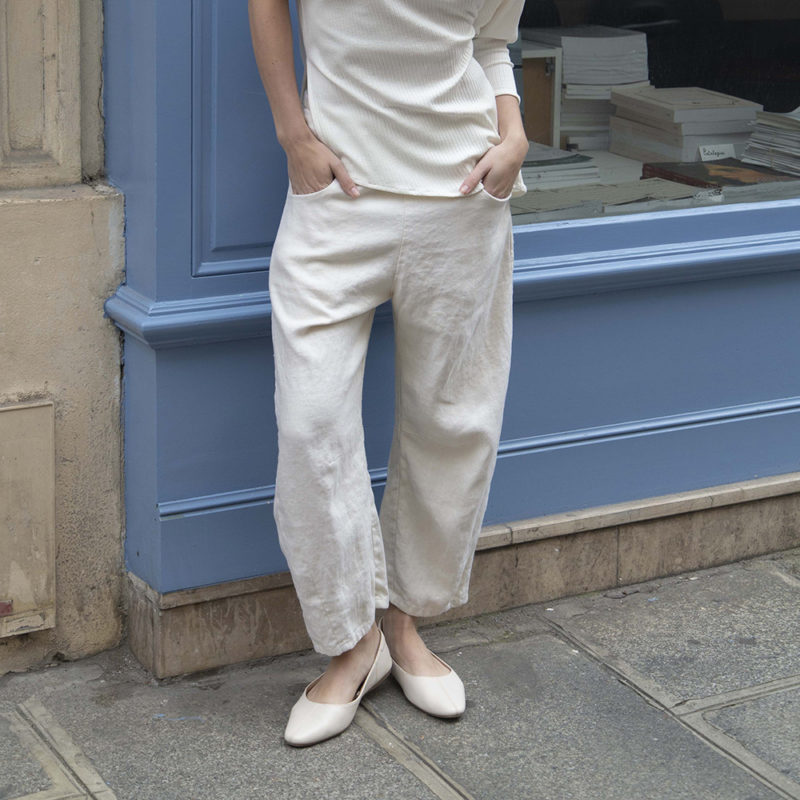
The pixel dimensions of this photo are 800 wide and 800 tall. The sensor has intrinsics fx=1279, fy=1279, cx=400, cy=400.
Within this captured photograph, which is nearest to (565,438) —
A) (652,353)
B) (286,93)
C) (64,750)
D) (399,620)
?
(652,353)

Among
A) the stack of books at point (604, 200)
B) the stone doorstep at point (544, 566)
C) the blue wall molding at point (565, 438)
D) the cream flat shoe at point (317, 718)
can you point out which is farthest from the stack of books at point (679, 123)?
the cream flat shoe at point (317, 718)

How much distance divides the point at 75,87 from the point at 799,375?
2.06 meters

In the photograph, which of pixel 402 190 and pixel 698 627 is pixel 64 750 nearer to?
pixel 402 190

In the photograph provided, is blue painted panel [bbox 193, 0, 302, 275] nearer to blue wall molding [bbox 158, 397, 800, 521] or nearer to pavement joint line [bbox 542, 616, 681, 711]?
blue wall molding [bbox 158, 397, 800, 521]

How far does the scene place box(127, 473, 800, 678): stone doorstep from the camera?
112 inches

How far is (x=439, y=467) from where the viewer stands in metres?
2.64

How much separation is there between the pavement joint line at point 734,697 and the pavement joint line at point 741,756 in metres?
0.02

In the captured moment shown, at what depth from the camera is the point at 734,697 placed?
113 inches

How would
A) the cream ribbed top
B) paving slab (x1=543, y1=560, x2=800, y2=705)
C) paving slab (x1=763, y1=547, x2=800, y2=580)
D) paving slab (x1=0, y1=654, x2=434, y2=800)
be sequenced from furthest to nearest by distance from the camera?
paving slab (x1=763, y1=547, x2=800, y2=580)
paving slab (x1=543, y1=560, x2=800, y2=705)
paving slab (x1=0, y1=654, x2=434, y2=800)
the cream ribbed top

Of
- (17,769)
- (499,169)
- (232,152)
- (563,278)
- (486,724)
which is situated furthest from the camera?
(563,278)

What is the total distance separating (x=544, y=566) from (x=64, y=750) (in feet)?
4.18

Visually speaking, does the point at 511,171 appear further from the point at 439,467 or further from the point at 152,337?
the point at 152,337

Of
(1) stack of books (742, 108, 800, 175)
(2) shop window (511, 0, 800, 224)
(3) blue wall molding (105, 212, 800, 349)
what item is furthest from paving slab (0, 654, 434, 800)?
(1) stack of books (742, 108, 800, 175)

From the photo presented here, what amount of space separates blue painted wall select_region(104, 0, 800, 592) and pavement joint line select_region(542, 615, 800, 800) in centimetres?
39
